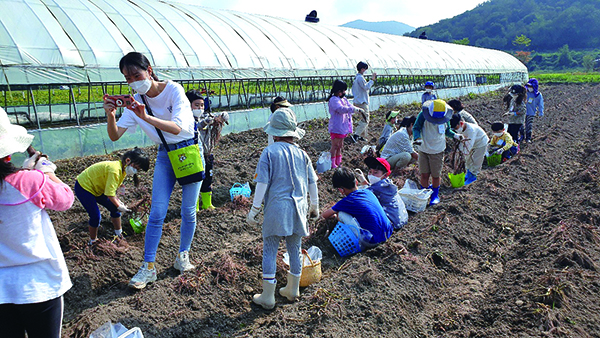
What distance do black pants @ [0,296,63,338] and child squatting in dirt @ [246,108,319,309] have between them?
55.6 inches

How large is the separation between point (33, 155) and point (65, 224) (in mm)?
3192

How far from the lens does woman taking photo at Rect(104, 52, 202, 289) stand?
3143 mm

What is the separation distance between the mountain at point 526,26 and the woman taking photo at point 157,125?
114 m

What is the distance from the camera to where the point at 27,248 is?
76.8 inches

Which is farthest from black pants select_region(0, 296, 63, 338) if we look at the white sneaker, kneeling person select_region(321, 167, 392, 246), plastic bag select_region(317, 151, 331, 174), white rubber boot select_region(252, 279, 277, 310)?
plastic bag select_region(317, 151, 331, 174)

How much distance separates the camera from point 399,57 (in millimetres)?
22703

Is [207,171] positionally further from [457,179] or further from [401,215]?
[457,179]

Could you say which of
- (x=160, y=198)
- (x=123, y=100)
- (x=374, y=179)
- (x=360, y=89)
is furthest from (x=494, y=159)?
(x=123, y=100)

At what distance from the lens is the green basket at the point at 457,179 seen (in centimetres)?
711

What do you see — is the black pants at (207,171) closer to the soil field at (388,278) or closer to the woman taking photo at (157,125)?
the soil field at (388,278)

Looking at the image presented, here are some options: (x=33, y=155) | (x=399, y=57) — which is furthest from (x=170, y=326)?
(x=399, y=57)

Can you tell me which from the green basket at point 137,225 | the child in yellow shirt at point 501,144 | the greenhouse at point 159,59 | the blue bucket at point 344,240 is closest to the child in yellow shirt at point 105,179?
the green basket at point 137,225

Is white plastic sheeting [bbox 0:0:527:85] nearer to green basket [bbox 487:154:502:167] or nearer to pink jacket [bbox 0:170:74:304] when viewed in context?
green basket [bbox 487:154:502:167]

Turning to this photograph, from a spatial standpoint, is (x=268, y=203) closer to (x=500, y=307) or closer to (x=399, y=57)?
(x=500, y=307)
